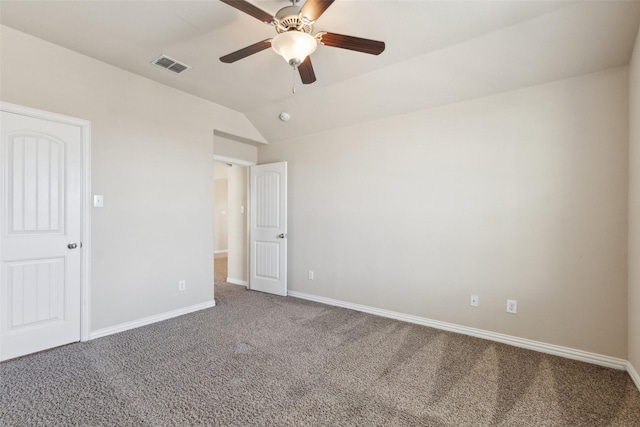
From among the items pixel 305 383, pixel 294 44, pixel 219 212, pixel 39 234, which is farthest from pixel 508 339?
pixel 219 212

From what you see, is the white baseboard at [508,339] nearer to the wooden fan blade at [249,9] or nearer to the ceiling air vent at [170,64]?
the wooden fan blade at [249,9]

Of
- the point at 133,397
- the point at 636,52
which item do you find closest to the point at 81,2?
the point at 133,397

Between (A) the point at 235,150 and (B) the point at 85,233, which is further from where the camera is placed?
(A) the point at 235,150

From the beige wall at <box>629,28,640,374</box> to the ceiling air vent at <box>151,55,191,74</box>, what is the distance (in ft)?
12.5

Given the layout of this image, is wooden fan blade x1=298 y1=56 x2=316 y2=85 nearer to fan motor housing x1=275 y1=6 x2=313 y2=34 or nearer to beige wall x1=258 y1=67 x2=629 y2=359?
fan motor housing x1=275 y1=6 x2=313 y2=34

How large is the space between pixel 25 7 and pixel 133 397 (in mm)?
2933

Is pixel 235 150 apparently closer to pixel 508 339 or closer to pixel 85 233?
pixel 85 233

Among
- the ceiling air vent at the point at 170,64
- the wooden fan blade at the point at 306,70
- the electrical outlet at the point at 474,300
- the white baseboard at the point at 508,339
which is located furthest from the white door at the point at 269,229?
the electrical outlet at the point at 474,300

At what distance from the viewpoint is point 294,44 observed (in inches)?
72.7

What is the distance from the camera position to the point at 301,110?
388 centimetres

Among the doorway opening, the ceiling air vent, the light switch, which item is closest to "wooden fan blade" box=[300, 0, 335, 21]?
the ceiling air vent

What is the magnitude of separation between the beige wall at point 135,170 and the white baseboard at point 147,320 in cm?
5

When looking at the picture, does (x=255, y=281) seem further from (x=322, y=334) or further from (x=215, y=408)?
(x=215, y=408)

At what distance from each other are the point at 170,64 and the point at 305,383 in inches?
125
